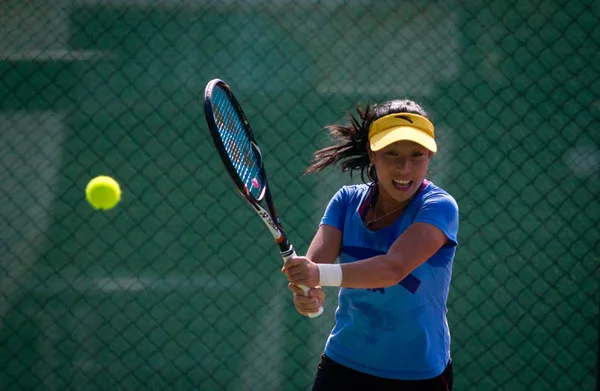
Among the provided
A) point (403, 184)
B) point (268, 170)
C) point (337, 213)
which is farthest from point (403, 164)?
point (268, 170)

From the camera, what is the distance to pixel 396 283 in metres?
2.07

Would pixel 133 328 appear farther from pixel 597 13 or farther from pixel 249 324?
pixel 597 13

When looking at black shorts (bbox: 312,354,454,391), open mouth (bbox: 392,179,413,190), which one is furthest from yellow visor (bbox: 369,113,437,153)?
black shorts (bbox: 312,354,454,391)

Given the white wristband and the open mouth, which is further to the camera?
the open mouth

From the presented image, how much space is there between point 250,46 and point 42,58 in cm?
97

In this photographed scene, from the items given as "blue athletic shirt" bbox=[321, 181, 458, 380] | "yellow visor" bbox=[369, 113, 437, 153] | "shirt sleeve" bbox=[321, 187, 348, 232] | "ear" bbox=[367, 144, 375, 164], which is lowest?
"blue athletic shirt" bbox=[321, 181, 458, 380]

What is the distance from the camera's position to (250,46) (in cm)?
370

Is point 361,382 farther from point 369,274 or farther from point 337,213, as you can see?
point 337,213

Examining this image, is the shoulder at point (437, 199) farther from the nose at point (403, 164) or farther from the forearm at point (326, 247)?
the forearm at point (326, 247)

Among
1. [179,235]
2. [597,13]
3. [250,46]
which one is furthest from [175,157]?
[597,13]

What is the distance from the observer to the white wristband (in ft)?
6.71

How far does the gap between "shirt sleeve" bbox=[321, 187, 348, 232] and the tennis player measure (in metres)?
0.04

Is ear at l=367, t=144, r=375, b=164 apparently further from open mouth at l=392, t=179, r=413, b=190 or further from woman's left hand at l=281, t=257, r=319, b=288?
woman's left hand at l=281, t=257, r=319, b=288

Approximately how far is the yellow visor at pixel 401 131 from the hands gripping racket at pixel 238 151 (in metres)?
0.36
